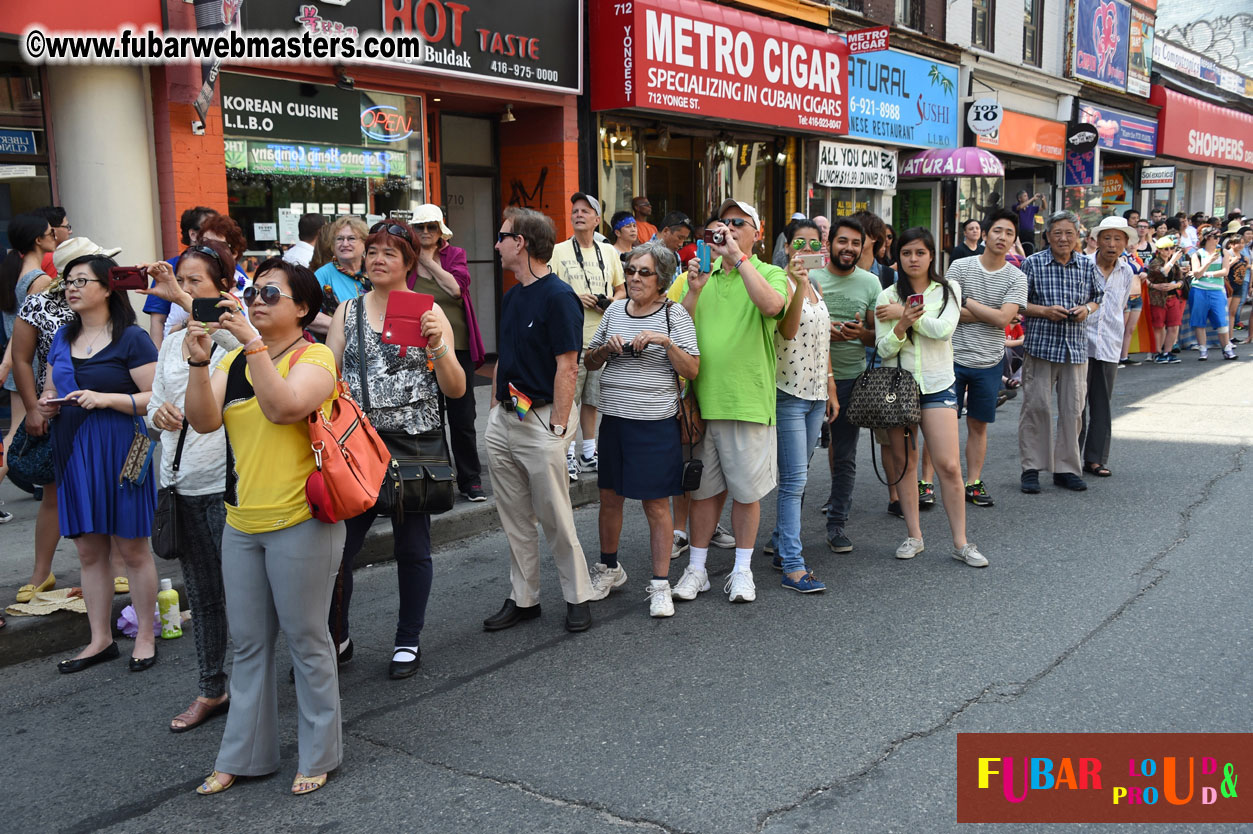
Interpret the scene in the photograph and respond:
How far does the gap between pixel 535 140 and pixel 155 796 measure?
10084mm

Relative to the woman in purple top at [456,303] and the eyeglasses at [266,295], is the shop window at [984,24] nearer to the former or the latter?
the woman in purple top at [456,303]

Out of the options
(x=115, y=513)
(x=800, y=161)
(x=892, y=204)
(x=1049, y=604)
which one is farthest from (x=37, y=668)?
(x=892, y=204)

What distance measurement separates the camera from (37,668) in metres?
4.77

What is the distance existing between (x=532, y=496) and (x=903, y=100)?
1513 centimetres

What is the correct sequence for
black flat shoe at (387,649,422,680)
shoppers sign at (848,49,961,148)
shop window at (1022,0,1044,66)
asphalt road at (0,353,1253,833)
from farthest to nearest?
shop window at (1022,0,1044,66)
shoppers sign at (848,49,961,148)
black flat shoe at (387,649,422,680)
asphalt road at (0,353,1253,833)

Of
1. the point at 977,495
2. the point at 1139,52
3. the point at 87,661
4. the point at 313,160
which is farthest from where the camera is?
the point at 1139,52

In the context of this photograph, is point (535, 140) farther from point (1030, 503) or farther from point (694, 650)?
point (694, 650)

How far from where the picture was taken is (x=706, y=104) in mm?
13164

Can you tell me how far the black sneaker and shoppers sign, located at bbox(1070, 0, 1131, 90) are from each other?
19703 mm

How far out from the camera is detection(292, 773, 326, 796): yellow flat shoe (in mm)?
3482

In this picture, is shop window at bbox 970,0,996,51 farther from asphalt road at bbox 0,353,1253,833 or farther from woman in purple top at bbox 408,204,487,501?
woman in purple top at bbox 408,204,487,501

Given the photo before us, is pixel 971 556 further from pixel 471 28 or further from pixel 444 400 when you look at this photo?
pixel 471 28

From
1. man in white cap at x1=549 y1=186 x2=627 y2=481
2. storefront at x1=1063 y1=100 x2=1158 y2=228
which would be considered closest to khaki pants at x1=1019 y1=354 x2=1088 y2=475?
man in white cap at x1=549 y1=186 x2=627 y2=481

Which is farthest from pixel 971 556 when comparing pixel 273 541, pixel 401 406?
pixel 273 541
